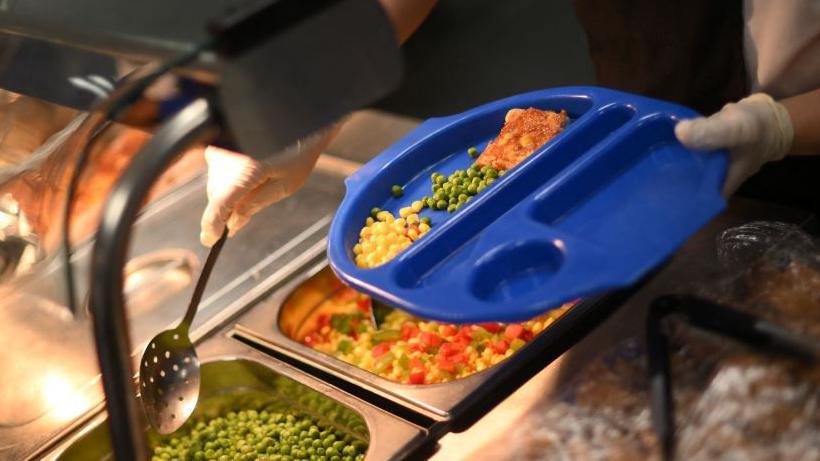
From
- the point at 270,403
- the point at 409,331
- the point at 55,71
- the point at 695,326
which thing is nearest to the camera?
the point at 55,71

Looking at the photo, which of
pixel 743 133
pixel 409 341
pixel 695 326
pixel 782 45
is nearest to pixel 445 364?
pixel 409 341

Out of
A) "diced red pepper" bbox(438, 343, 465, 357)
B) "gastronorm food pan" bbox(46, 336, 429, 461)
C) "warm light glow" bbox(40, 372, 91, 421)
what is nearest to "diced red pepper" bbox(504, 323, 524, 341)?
"diced red pepper" bbox(438, 343, 465, 357)

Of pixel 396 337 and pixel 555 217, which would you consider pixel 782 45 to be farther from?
pixel 396 337

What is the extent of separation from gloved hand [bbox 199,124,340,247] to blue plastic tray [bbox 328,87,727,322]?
14 cm

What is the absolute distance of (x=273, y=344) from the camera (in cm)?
178

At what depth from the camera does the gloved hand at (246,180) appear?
160cm

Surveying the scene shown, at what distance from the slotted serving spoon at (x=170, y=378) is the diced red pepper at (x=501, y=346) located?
62 centimetres

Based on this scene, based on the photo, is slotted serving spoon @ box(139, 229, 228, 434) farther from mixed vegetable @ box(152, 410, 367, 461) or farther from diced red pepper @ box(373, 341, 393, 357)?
diced red pepper @ box(373, 341, 393, 357)

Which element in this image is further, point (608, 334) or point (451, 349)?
point (451, 349)

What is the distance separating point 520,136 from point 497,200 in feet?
0.64

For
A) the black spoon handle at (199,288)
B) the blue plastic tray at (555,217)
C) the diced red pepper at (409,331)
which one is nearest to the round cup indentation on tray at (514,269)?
the blue plastic tray at (555,217)

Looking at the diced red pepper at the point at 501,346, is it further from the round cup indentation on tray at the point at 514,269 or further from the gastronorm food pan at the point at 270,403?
the round cup indentation on tray at the point at 514,269

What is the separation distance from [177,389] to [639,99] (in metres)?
0.93

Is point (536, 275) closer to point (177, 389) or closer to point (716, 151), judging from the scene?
point (716, 151)
